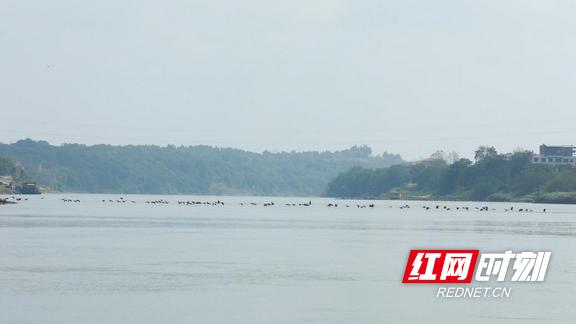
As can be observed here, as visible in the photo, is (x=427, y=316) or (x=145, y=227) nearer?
(x=427, y=316)

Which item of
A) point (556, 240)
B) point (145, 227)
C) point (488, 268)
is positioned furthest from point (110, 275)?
point (145, 227)

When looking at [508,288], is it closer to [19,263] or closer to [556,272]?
[556,272]

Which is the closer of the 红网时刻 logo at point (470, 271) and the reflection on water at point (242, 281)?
the reflection on water at point (242, 281)

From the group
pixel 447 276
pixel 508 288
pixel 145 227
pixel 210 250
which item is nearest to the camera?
pixel 508 288

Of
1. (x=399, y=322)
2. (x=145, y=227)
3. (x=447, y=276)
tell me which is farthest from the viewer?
(x=145, y=227)

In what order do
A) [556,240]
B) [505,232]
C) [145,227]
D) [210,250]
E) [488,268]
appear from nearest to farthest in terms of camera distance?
1. [488,268]
2. [210,250]
3. [556,240]
4. [505,232]
5. [145,227]

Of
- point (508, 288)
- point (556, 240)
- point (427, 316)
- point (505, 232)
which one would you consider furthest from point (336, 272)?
point (505, 232)

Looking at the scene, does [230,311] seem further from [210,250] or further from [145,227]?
[145,227]

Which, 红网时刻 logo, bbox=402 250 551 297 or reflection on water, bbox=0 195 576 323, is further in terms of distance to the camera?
红网时刻 logo, bbox=402 250 551 297

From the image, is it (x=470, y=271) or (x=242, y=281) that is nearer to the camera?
(x=242, y=281)

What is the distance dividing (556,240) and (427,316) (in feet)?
148

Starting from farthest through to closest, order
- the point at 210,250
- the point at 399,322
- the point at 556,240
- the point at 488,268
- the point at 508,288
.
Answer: the point at 556,240 → the point at 210,250 → the point at 488,268 → the point at 508,288 → the point at 399,322

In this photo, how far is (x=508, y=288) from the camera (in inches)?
1784

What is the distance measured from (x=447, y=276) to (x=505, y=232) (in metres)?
45.1
